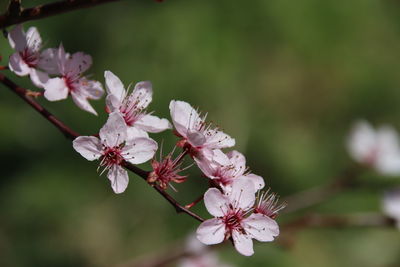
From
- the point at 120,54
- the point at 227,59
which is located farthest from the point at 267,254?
the point at 120,54

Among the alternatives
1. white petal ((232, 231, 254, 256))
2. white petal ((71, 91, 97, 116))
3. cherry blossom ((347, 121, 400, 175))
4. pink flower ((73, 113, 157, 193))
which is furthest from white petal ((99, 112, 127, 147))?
cherry blossom ((347, 121, 400, 175))

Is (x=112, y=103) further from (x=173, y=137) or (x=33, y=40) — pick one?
(x=173, y=137)

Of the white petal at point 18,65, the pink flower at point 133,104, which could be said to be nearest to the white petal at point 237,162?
the pink flower at point 133,104

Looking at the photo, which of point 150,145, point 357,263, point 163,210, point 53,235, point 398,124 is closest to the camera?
point 150,145

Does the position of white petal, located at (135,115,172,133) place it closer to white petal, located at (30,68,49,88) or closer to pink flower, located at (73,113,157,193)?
pink flower, located at (73,113,157,193)

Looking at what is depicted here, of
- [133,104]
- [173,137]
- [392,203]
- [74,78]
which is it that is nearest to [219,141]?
[133,104]

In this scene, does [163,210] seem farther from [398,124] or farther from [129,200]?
[398,124]

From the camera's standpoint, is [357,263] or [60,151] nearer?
[60,151]
